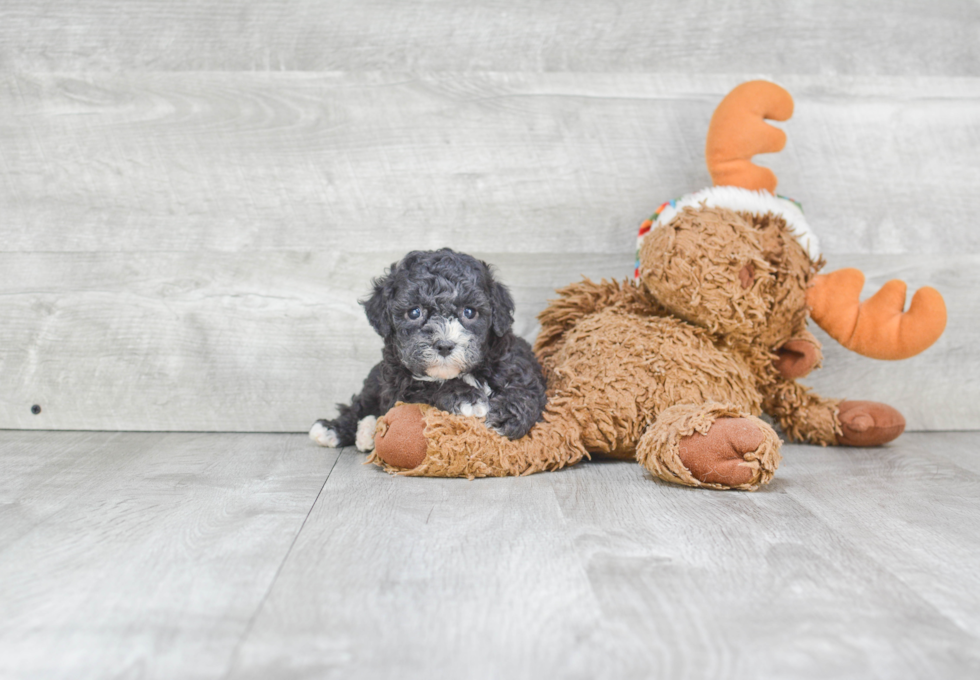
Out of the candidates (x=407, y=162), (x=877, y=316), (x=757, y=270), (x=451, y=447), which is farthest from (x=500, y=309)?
(x=877, y=316)

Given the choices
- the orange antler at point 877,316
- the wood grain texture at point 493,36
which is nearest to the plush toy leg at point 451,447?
the orange antler at point 877,316

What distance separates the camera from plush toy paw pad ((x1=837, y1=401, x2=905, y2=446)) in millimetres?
1551

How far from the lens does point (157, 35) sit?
1668 millimetres

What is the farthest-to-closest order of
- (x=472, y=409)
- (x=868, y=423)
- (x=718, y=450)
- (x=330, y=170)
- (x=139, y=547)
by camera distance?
(x=330, y=170) < (x=868, y=423) < (x=472, y=409) < (x=718, y=450) < (x=139, y=547)

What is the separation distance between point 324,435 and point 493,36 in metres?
0.91

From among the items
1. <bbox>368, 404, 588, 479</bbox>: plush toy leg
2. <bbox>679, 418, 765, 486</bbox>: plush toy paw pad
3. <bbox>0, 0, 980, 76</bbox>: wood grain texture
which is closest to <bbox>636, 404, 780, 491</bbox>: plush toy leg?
<bbox>679, 418, 765, 486</bbox>: plush toy paw pad

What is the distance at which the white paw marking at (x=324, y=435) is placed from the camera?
1.52 meters

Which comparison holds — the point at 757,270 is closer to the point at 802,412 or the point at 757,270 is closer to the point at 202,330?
the point at 802,412

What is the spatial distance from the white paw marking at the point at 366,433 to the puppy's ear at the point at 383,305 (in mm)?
229

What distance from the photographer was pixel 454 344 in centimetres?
119

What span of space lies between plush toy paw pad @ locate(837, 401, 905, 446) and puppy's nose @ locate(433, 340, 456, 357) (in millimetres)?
857

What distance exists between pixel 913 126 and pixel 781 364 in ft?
2.21

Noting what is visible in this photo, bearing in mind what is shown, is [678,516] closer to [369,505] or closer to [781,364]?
[369,505]

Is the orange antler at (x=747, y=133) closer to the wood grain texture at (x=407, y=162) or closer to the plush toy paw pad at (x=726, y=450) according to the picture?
the wood grain texture at (x=407, y=162)
